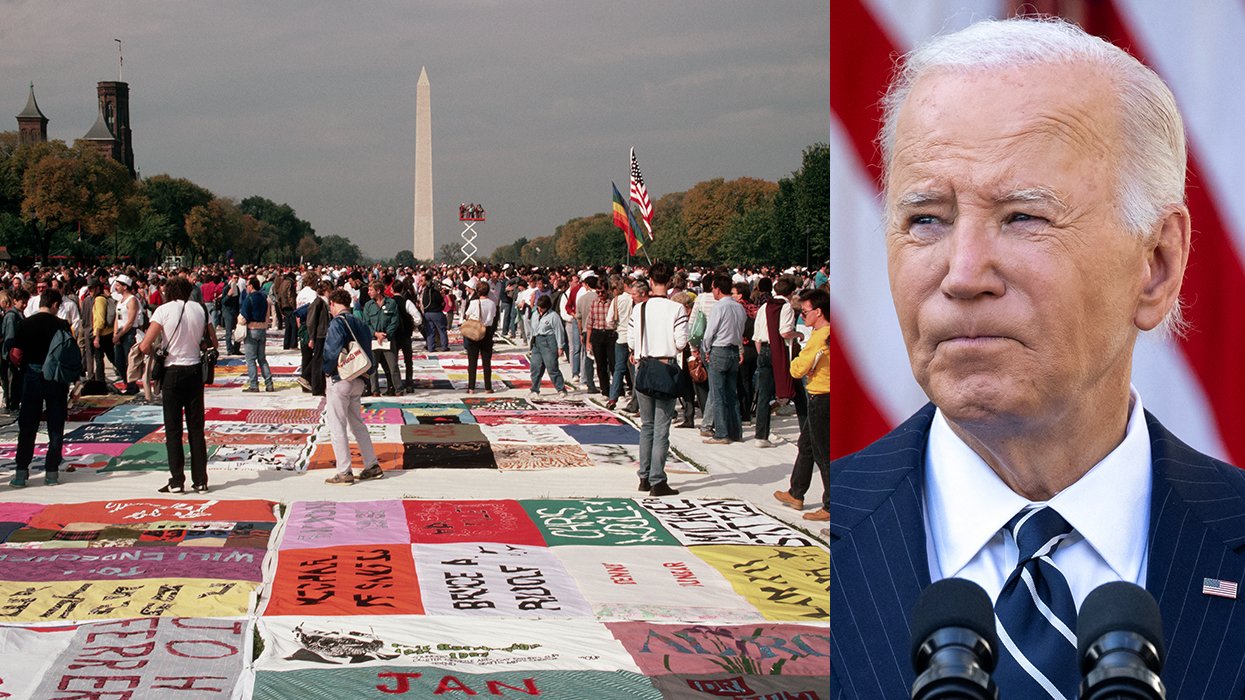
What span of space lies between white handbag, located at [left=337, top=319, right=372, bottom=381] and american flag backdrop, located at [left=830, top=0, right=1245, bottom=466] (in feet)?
33.0

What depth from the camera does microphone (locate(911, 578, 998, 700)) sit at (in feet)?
4.79

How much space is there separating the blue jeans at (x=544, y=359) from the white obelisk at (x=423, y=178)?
152 feet

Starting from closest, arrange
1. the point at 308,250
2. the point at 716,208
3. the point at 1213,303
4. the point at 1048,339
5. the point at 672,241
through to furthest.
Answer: the point at 1048,339, the point at 1213,303, the point at 716,208, the point at 672,241, the point at 308,250

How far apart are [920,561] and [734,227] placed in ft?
289

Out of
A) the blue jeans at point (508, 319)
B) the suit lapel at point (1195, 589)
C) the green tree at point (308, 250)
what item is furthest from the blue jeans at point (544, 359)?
the green tree at point (308, 250)

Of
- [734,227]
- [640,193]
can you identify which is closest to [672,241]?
A: [734,227]

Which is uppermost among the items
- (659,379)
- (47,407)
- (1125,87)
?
(1125,87)

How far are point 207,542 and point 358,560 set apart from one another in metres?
1.46

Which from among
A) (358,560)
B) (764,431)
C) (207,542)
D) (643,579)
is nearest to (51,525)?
(207,542)

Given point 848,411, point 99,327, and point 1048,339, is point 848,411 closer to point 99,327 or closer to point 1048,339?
point 1048,339

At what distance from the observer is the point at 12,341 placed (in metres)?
12.7

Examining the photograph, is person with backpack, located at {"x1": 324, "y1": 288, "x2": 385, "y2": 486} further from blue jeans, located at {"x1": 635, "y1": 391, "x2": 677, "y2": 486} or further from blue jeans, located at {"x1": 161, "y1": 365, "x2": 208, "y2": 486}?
blue jeans, located at {"x1": 635, "y1": 391, "x2": 677, "y2": 486}

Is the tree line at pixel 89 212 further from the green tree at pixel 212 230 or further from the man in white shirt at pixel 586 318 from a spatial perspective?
the man in white shirt at pixel 586 318

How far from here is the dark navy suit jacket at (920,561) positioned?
2354 millimetres
